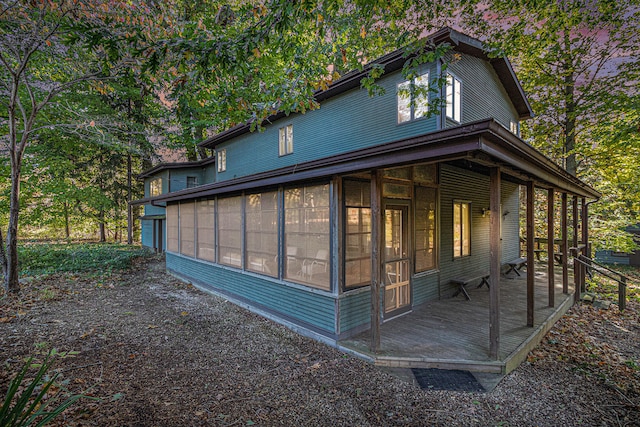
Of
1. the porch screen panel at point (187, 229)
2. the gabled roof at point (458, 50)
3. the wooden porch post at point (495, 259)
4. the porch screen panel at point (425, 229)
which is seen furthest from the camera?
the porch screen panel at point (187, 229)

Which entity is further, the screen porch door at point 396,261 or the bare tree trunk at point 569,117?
the bare tree trunk at point 569,117

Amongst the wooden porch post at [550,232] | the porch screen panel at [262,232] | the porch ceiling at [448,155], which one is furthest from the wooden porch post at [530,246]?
the porch screen panel at [262,232]

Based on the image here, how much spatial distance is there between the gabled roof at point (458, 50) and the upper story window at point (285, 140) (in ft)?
1.52

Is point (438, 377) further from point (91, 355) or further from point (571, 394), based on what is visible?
point (91, 355)

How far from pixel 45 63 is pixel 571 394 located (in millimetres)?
14605

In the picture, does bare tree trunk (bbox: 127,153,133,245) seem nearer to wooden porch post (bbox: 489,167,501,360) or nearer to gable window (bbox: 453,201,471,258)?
gable window (bbox: 453,201,471,258)

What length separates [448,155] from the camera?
11.2ft

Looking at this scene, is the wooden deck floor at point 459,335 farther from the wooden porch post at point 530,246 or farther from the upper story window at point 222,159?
the upper story window at point 222,159

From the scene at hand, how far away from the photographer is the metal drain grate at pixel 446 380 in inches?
144

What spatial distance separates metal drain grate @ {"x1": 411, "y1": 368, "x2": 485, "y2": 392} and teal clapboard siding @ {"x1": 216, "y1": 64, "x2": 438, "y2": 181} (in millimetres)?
4637

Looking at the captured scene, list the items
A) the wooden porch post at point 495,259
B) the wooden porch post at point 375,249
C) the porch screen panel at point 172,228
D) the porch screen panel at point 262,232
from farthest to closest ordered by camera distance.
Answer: the porch screen panel at point 172,228
the porch screen panel at point 262,232
the wooden porch post at point 375,249
the wooden porch post at point 495,259

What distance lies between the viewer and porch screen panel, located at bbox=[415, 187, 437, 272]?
248 inches

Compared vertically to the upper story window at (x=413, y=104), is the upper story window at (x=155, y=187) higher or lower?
lower

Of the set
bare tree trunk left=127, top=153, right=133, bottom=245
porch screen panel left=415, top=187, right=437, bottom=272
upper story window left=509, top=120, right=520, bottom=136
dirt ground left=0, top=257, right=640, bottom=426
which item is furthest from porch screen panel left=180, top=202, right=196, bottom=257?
bare tree trunk left=127, top=153, right=133, bottom=245
